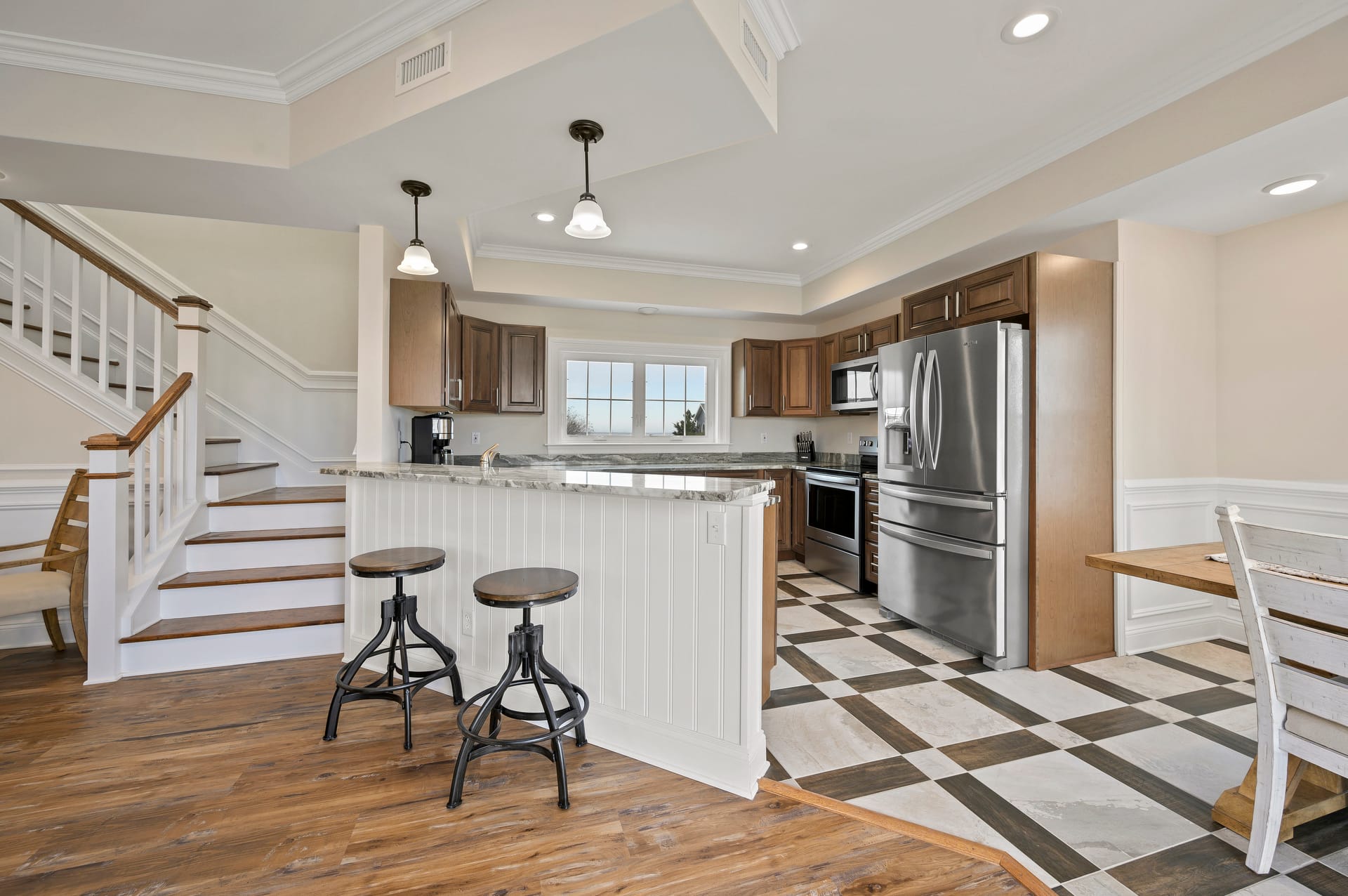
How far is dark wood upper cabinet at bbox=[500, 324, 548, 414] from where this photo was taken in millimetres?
4844

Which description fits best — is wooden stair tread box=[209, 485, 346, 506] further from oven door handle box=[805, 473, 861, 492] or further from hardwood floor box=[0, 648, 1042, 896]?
oven door handle box=[805, 473, 861, 492]

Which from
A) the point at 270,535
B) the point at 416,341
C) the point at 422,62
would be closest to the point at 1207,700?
the point at 422,62

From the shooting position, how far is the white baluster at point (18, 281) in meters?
2.95

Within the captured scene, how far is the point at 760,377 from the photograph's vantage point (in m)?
5.65

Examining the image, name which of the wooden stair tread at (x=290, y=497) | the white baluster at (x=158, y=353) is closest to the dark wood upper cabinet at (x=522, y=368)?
the wooden stair tread at (x=290, y=497)

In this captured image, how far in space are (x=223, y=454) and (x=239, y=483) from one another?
446mm

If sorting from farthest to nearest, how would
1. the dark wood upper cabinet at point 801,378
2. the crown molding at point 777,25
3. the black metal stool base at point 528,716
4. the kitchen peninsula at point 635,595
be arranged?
the dark wood upper cabinet at point 801,378 < the crown molding at point 777,25 < the kitchen peninsula at point 635,595 < the black metal stool base at point 528,716

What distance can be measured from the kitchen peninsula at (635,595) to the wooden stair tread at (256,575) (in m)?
0.92

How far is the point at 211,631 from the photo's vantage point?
8.86 ft

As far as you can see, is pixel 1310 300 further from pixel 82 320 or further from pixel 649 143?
pixel 82 320

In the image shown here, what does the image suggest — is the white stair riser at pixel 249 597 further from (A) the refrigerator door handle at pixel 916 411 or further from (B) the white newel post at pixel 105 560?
(A) the refrigerator door handle at pixel 916 411

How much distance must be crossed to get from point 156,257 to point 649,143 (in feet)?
13.9

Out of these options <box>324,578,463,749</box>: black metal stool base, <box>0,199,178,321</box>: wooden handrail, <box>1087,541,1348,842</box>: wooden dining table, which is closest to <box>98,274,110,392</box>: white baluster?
<box>0,199,178,321</box>: wooden handrail

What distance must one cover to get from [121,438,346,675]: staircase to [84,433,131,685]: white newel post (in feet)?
0.24
